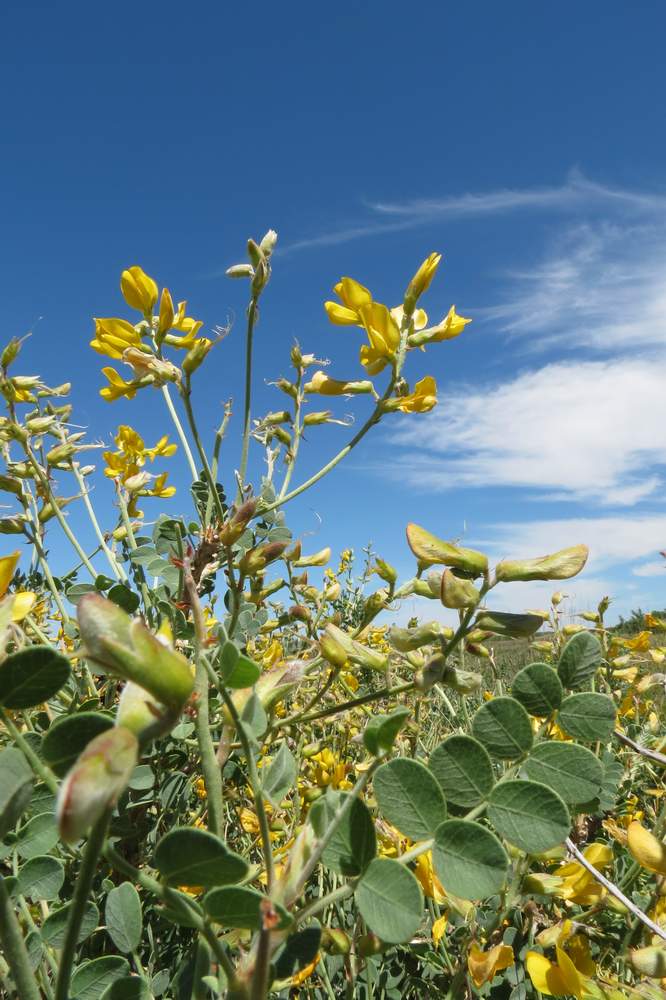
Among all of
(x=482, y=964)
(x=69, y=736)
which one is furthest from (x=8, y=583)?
(x=482, y=964)

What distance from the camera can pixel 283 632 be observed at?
159cm

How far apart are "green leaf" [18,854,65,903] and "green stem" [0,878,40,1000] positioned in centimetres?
25

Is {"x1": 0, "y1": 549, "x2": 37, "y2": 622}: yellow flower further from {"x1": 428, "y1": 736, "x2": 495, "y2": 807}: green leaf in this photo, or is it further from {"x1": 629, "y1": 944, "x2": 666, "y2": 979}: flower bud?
{"x1": 629, "y1": 944, "x2": 666, "y2": 979}: flower bud

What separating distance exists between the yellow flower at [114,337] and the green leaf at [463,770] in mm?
900

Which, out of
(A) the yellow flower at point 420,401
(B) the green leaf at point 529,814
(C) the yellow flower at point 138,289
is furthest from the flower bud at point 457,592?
(C) the yellow flower at point 138,289

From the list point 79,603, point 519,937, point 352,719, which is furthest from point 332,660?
point 352,719

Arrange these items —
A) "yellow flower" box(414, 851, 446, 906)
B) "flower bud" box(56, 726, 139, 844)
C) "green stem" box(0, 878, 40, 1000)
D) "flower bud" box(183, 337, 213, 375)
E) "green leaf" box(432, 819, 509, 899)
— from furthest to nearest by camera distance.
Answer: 1. "flower bud" box(183, 337, 213, 375)
2. "yellow flower" box(414, 851, 446, 906)
3. "green leaf" box(432, 819, 509, 899)
4. "green stem" box(0, 878, 40, 1000)
5. "flower bud" box(56, 726, 139, 844)

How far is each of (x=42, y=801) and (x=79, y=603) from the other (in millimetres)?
410

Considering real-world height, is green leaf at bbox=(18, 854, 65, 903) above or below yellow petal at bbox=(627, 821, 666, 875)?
below

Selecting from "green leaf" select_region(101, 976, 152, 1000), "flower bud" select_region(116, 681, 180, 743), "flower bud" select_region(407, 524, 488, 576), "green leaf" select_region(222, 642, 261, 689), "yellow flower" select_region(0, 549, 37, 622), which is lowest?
"green leaf" select_region(101, 976, 152, 1000)

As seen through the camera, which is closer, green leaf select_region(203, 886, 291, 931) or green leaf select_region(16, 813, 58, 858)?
green leaf select_region(203, 886, 291, 931)

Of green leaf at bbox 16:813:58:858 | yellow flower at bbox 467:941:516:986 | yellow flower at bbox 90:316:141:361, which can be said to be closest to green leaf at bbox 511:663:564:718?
yellow flower at bbox 467:941:516:986

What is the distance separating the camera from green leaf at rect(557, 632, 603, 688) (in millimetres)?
648

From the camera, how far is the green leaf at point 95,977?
630mm
